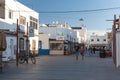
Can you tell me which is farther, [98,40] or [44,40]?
[98,40]

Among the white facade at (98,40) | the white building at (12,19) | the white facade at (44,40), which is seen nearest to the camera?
the white building at (12,19)

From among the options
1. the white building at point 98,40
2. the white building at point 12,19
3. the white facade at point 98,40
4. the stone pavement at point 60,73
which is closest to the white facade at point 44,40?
the white building at point 12,19

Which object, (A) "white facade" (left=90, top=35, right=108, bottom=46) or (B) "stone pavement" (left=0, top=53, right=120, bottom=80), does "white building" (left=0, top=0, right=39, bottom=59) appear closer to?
(B) "stone pavement" (left=0, top=53, right=120, bottom=80)

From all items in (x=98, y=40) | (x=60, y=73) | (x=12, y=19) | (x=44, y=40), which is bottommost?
(x=60, y=73)

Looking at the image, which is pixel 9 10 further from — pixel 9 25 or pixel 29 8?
pixel 29 8

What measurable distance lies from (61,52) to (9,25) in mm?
30467

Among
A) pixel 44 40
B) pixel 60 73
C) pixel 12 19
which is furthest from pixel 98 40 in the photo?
pixel 60 73

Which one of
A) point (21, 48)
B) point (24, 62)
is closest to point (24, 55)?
point (24, 62)

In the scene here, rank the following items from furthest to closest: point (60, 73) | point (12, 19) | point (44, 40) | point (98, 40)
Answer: point (98, 40) → point (44, 40) → point (12, 19) → point (60, 73)

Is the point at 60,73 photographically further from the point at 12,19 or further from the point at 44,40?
the point at 44,40

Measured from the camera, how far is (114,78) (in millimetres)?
20641

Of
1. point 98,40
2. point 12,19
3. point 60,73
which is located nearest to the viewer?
point 60,73

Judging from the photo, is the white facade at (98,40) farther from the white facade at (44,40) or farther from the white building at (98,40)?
the white facade at (44,40)

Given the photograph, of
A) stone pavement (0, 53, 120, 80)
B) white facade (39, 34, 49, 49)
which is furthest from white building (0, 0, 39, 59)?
white facade (39, 34, 49, 49)
